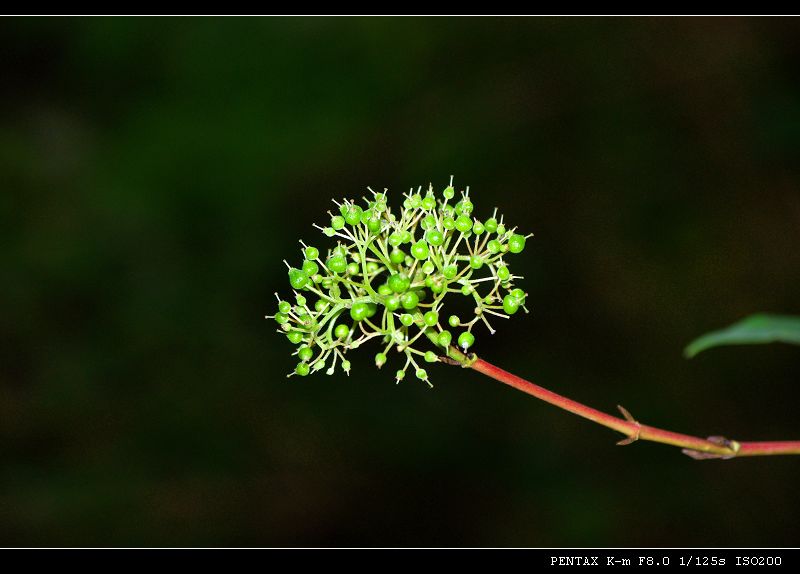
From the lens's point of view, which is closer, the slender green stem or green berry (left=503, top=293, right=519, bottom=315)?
the slender green stem

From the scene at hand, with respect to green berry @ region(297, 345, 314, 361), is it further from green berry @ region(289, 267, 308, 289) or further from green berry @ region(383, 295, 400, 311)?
green berry @ region(383, 295, 400, 311)

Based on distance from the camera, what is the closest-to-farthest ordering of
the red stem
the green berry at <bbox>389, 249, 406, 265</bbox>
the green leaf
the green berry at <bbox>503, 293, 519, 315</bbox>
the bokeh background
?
the green leaf → the red stem → the green berry at <bbox>389, 249, 406, 265</bbox> → the green berry at <bbox>503, 293, 519, 315</bbox> → the bokeh background

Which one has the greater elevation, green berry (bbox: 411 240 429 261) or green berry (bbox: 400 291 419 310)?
green berry (bbox: 411 240 429 261)

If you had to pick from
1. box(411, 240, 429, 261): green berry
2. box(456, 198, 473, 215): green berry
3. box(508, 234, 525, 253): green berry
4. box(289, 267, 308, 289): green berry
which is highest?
box(456, 198, 473, 215): green berry

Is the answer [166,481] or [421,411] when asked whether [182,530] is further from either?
[421,411]

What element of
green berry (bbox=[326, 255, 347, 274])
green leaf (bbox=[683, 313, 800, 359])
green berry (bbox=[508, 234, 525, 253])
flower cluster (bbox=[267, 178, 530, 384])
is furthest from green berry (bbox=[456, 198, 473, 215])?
green leaf (bbox=[683, 313, 800, 359])

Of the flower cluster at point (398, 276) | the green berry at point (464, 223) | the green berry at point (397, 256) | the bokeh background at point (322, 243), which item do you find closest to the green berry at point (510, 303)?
the flower cluster at point (398, 276)

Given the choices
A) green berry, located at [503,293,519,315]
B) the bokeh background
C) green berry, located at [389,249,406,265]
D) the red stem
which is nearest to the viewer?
the red stem
